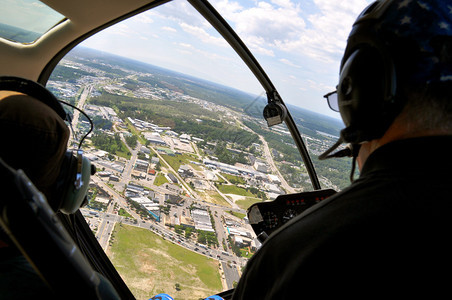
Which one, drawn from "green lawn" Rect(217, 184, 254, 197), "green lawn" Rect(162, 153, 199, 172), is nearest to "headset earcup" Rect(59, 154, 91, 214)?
"green lawn" Rect(162, 153, 199, 172)

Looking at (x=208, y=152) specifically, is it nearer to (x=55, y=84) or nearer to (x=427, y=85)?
(x=55, y=84)

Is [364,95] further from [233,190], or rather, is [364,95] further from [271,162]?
[271,162]

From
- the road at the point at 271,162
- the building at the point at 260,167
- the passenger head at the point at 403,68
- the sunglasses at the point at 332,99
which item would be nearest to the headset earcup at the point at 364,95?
the passenger head at the point at 403,68

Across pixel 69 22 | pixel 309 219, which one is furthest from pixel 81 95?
pixel 309 219

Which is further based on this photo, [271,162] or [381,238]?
[271,162]

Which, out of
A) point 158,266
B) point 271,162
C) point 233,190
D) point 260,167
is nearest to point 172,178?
point 233,190
